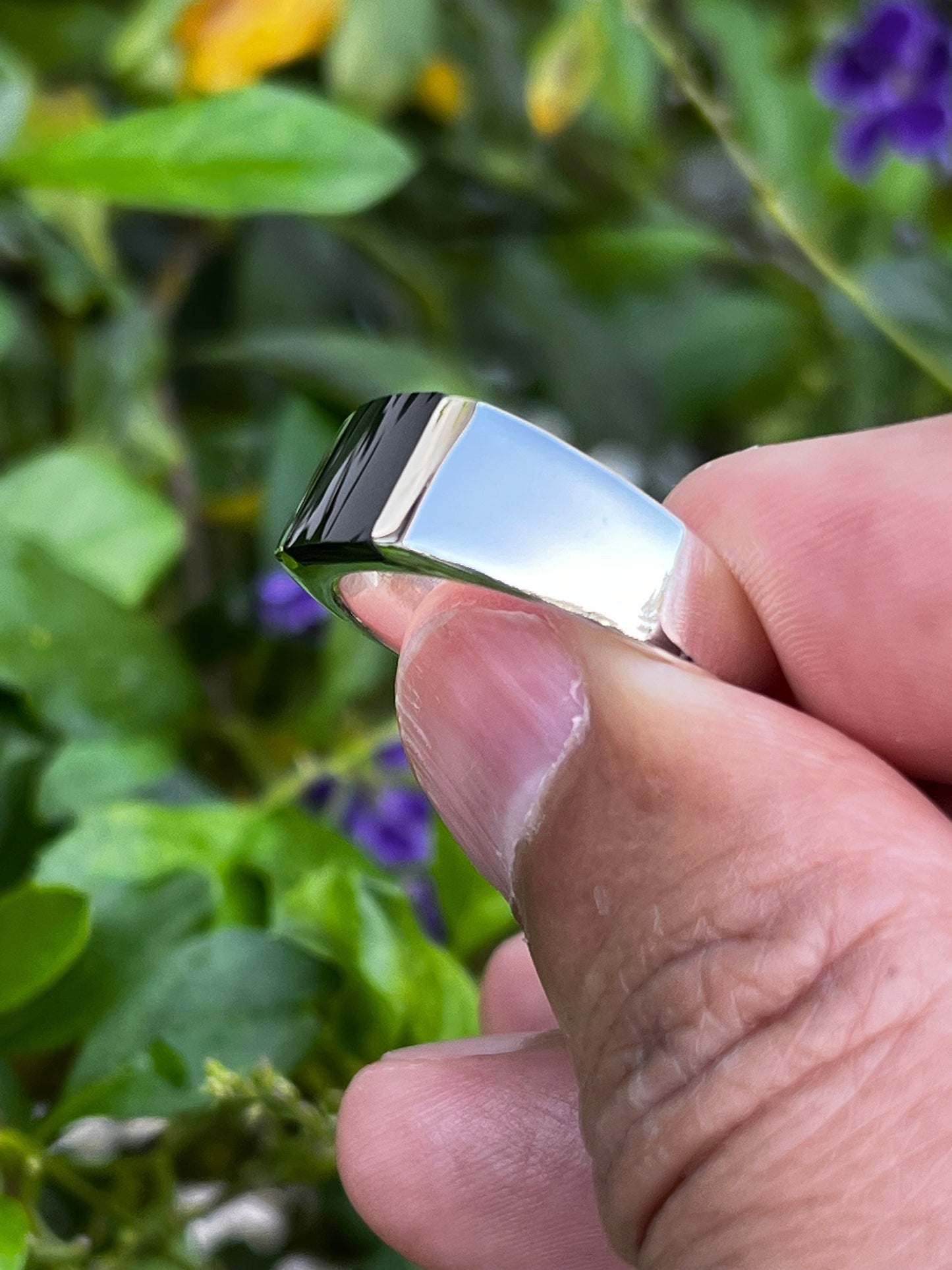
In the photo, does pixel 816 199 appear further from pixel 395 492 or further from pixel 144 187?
pixel 395 492

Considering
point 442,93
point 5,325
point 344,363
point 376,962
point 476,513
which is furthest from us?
point 442,93

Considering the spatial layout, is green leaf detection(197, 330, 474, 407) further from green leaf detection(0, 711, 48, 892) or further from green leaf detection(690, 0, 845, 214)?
green leaf detection(690, 0, 845, 214)

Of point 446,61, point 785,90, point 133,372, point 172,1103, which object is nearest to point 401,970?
point 172,1103

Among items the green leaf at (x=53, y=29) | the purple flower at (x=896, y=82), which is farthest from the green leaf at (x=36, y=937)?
the purple flower at (x=896, y=82)

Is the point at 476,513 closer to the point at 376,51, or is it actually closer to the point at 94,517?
the point at 94,517

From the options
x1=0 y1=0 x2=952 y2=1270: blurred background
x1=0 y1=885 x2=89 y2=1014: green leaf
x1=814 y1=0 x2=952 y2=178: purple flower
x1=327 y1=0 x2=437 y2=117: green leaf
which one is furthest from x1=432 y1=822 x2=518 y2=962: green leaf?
x1=814 y1=0 x2=952 y2=178: purple flower

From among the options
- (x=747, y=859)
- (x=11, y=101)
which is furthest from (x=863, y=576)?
(x=11, y=101)

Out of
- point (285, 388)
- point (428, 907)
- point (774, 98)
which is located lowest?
point (428, 907)
